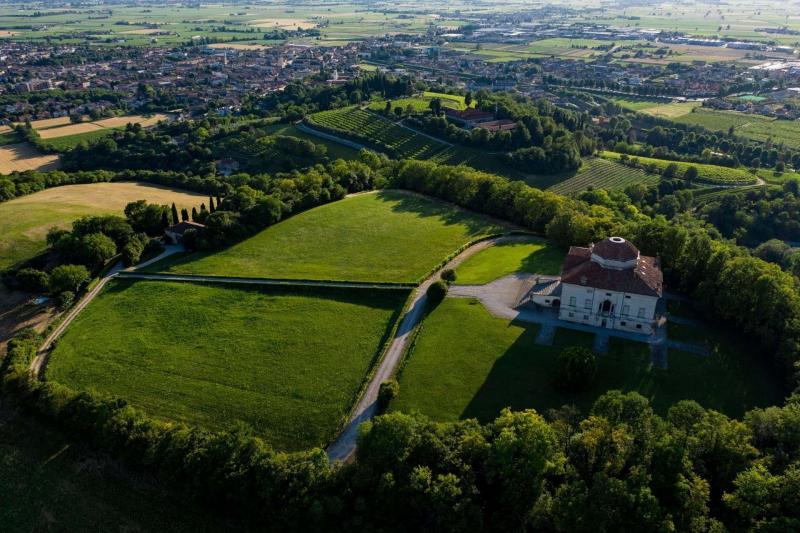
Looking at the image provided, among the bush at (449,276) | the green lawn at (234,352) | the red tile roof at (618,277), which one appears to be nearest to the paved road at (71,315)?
the green lawn at (234,352)

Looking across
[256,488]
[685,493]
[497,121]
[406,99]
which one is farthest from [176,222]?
[406,99]

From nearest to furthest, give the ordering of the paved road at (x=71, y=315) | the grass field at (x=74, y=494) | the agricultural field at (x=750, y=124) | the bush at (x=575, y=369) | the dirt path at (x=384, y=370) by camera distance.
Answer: the grass field at (x=74, y=494) < the dirt path at (x=384, y=370) < the bush at (x=575, y=369) < the paved road at (x=71, y=315) < the agricultural field at (x=750, y=124)

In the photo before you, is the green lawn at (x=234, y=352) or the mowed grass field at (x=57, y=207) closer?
the green lawn at (x=234, y=352)

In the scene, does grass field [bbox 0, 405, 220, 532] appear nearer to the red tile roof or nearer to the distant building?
the distant building

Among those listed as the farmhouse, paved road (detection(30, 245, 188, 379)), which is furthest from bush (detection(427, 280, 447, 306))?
paved road (detection(30, 245, 188, 379))

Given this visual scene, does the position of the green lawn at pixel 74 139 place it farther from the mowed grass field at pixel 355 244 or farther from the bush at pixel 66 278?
the mowed grass field at pixel 355 244

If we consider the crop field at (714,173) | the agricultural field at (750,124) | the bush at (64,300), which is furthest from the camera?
the agricultural field at (750,124)

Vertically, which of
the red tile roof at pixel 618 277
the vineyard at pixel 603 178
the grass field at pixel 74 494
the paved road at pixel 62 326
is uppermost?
the red tile roof at pixel 618 277
